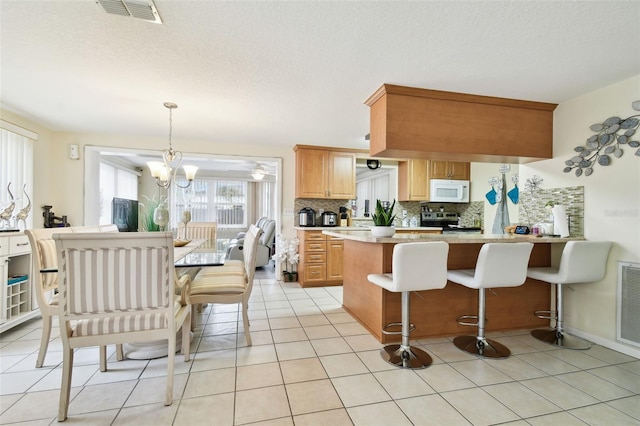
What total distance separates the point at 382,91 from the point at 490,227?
369 cm

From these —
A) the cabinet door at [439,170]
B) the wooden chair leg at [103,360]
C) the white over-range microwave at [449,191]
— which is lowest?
the wooden chair leg at [103,360]

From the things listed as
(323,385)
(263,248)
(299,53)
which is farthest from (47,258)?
(263,248)

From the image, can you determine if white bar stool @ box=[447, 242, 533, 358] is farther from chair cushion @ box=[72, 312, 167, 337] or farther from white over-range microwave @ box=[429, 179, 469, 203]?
white over-range microwave @ box=[429, 179, 469, 203]

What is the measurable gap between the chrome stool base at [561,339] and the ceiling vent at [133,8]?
12.7 feet

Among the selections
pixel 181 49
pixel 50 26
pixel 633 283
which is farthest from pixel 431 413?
pixel 50 26

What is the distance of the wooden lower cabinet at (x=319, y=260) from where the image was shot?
15.4 feet

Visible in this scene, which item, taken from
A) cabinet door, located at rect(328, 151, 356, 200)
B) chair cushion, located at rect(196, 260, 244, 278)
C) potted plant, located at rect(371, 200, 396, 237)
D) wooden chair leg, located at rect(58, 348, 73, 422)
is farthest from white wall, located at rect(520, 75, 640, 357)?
wooden chair leg, located at rect(58, 348, 73, 422)

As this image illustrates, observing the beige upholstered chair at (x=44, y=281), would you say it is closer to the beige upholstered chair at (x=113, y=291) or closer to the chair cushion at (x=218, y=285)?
the beige upholstered chair at (x=113, y=291)

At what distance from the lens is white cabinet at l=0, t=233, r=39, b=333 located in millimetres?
2689

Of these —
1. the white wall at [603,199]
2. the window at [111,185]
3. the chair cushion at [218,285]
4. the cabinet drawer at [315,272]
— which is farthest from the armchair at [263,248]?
the white wall at [603,199]

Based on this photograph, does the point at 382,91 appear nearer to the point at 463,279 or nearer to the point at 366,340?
the point at 463,279

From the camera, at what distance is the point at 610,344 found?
2521 millimetres

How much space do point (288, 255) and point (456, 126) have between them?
326 centimetres

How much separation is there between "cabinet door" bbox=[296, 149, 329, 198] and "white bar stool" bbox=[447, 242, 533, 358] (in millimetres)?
2851
